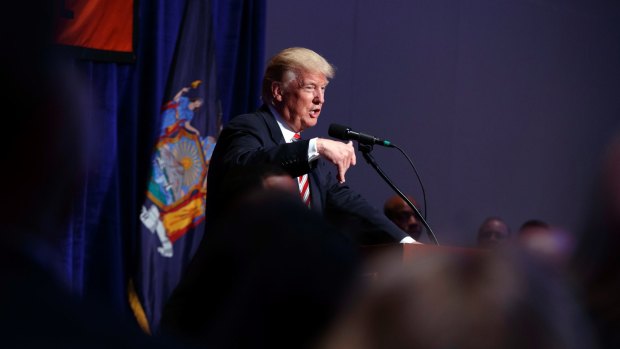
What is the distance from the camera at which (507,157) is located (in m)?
5.86

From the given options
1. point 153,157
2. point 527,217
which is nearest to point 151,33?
point 153,157

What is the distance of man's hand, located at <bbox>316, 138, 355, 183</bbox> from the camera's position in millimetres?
2551

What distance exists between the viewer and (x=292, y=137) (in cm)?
306

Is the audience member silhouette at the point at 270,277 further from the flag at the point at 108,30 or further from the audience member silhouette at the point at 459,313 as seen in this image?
the flag at the point at 108,30

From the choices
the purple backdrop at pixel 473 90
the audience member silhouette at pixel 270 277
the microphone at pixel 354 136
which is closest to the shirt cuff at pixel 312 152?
the microphone at pixel 354 136

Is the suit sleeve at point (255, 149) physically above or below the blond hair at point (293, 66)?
below

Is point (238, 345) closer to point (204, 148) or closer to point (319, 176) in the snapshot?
point (319, 176)

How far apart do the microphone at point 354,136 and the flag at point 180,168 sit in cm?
154

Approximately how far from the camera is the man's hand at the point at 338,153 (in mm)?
2551

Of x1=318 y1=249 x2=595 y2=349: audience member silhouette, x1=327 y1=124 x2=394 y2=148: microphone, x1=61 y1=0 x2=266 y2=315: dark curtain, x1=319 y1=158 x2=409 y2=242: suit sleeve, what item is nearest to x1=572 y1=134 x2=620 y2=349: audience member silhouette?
x1=318 y1=249 x2=595 y2=349: audience member silhouette

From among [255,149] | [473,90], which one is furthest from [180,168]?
[473,90]

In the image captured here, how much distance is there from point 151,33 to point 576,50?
345 cm

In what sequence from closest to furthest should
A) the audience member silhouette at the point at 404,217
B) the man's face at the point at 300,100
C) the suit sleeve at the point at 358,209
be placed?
the suit sleeve at the point at 358,209
the man's face at the point at 300,100
the audience member silhouette at the point at 404,217

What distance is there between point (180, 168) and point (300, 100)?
136cm
